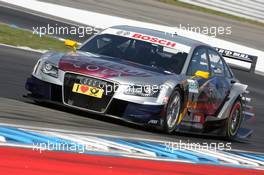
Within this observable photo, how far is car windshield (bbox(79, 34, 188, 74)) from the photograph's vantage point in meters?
10.4

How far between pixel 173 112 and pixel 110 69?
37.7 inches

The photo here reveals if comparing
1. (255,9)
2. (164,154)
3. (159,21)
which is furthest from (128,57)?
(255,9)

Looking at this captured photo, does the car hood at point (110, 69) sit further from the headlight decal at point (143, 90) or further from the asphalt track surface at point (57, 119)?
the asphalt track surface at point (57, 119)

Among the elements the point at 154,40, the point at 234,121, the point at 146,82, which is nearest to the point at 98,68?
the point at 146,82

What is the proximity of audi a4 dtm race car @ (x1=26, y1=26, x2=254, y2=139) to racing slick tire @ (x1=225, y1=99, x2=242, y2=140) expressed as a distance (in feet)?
0.05

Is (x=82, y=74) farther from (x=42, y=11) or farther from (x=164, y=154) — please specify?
(x=42, y=11)

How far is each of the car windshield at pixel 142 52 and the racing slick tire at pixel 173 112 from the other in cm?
50

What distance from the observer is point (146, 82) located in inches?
372

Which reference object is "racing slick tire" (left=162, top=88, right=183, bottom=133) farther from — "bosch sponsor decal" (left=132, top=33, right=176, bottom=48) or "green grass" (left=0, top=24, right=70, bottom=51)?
"green grass" (left=0, top=24, right=70, bottom=51)

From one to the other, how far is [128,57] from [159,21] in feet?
52.5

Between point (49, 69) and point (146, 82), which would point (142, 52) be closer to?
point (146, 82)

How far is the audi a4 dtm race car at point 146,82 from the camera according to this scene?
9.40 m


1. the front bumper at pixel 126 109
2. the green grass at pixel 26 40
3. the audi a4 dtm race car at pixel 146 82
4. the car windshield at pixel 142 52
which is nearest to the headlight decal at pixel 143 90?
the audi a4 dtm race car at pixel 146 82

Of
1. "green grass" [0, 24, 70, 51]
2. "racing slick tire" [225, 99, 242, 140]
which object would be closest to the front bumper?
"racing slick tire" [225, 99, 242, 140]
